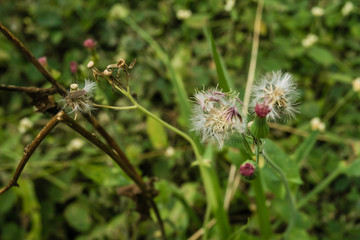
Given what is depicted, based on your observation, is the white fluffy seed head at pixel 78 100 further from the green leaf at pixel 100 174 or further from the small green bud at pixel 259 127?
the green leaf at pixel 100 174

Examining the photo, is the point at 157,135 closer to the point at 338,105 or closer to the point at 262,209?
the point at 262,209

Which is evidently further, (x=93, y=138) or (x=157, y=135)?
(x=157, y=135)

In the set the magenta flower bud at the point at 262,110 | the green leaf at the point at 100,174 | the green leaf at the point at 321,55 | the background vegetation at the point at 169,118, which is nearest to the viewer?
the magenta flower bud at the point at 262,110

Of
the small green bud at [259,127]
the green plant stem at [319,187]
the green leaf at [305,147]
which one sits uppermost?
the green leaf at [305,147]

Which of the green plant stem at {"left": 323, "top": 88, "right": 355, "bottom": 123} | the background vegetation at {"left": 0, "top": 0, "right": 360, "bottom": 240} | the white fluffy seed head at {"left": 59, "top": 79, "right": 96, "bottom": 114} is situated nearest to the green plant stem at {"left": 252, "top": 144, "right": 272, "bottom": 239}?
the background vegetation at {"left": 0, "top": 0, "right": 360, "bottom": 240}

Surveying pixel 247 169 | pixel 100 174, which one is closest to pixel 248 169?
pixel 247 169

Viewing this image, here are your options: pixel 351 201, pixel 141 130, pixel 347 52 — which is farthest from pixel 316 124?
pixel 141 130

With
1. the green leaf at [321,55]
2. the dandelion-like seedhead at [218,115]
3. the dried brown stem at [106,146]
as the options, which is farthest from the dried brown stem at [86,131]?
the green leaf at [321,55]
